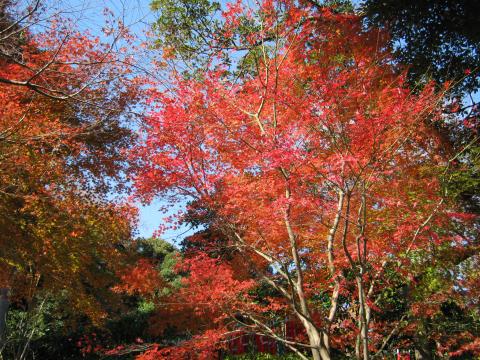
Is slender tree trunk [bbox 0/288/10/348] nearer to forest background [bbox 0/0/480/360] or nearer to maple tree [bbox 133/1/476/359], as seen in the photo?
forest background [bbox 0/0/480/360]

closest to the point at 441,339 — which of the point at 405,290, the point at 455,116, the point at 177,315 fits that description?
the point at 405,290

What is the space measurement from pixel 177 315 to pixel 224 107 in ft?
23.6

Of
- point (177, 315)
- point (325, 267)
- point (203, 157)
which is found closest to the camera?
point (203, 157)

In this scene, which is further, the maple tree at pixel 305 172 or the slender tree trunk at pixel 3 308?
the slender tree trunk at pixel 3 308

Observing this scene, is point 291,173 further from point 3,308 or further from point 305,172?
point 3,308

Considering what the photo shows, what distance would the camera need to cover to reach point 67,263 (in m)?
8.18

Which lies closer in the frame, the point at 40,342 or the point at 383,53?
the point at 383,53

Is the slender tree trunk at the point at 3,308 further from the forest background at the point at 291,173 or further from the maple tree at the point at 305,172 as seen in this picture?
the maple tree at the point at 305,172

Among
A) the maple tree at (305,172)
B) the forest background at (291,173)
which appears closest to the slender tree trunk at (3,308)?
A: the forest background at (291,173)

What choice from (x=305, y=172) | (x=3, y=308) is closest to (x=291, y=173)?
(x=305, y=172)

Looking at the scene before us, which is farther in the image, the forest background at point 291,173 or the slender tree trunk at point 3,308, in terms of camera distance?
the slender tree trunk at point 3,308

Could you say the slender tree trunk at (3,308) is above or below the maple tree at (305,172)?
below

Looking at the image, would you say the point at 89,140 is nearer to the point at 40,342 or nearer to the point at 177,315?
the point at 177,315

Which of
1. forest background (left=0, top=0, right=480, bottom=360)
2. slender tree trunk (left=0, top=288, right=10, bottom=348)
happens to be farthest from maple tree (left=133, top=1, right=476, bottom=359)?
slender tree trunk (left=0, top=288, right=10, bottom=348)
